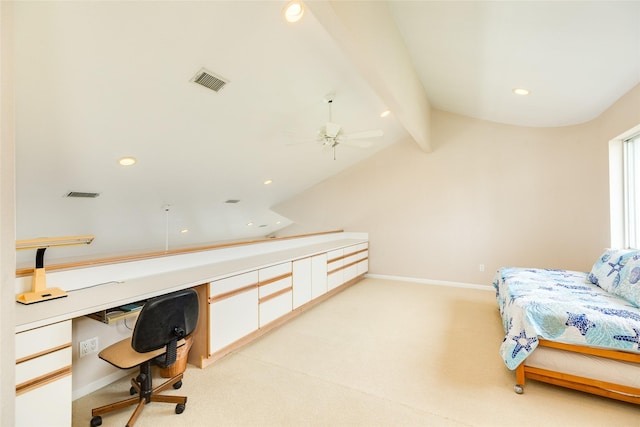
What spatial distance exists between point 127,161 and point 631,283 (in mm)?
4868

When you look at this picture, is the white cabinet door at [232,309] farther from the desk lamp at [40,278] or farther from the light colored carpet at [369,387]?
the desk lamp at [40,278]

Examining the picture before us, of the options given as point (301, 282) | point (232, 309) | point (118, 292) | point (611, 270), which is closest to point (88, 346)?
point (118, 292)

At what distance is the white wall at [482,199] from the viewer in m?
3.99

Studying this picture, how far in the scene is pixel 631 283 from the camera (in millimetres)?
2318

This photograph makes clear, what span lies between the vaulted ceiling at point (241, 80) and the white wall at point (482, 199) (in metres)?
0.41

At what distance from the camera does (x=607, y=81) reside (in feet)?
8.90

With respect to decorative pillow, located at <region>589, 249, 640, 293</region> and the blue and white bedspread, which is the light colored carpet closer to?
the blue and white bedspread

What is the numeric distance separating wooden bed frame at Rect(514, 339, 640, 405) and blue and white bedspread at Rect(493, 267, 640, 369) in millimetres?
48

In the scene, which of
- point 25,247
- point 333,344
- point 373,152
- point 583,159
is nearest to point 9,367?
point 25,247

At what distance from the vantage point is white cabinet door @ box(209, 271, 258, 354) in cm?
235

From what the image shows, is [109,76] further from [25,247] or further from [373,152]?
[373,152]

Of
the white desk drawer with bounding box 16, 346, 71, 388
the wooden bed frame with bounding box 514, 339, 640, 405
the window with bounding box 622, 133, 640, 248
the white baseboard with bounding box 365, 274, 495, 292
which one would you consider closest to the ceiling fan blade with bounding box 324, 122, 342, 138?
the wooden bed frame with bounding box 514, 339, 640, 405

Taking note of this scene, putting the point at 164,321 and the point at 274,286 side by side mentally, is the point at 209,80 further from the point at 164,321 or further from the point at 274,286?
Result: the point at 274,286

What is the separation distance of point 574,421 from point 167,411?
2.64 meters
